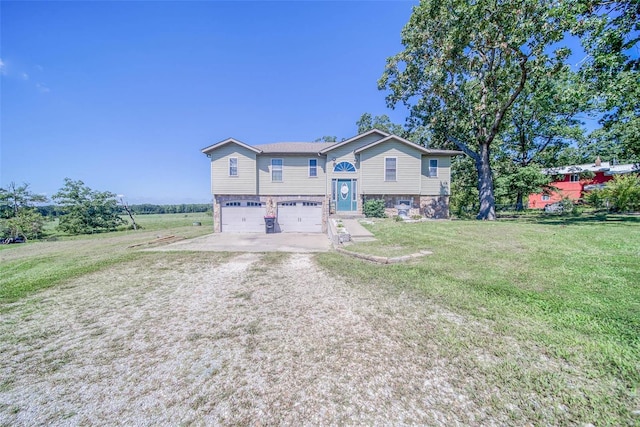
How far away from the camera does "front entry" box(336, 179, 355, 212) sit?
→ 16062mm

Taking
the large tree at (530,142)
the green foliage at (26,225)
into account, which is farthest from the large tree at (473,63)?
the green foliage at (26,225)

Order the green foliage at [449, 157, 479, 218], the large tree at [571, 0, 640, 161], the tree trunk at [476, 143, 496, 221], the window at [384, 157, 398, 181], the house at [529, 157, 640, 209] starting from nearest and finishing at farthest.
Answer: the large tree at [571, 0, 640, 161], the tree trunk at [476, 143, 496, 221], the window at [384, 157, 398, 181], the green foliage at [449, 157, 479, 218], the house at [529, 157, 640, 209]

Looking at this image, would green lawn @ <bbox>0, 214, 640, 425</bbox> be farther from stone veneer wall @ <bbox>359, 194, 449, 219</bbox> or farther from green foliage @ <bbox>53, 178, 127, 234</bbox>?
green foliage @ <bbox>53, 178, 127, 234</bbox>

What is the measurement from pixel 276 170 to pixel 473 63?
45.8 feet

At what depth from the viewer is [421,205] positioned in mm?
16109

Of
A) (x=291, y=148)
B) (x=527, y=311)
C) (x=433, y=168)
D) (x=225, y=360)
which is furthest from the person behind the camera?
(x=291, y=148)

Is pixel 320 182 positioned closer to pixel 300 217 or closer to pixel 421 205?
pixel 300 217

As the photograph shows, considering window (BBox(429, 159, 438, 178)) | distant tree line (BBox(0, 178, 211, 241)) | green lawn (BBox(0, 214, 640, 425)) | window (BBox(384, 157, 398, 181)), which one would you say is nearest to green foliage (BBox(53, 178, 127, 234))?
distant tree line (BBox(0, 178, 211, 241))

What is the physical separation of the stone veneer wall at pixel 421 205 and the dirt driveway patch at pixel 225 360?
1186cm

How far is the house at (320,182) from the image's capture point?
1574 cm

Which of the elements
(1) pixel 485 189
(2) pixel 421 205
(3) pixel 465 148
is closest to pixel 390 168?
(2) pixel 421 205

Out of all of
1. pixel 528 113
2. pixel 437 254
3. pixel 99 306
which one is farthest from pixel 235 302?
pixel 528 113

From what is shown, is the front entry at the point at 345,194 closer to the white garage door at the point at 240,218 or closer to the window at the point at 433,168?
the white garage door at the point at 240,218

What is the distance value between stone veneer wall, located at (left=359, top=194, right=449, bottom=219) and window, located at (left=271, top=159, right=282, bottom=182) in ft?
19.7
